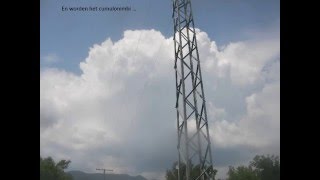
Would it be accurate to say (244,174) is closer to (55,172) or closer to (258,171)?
(258,171)

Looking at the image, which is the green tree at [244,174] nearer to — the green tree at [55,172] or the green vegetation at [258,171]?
the green vegetation at [258,171]

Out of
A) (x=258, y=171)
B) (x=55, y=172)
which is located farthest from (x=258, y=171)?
(x=55, y=172)

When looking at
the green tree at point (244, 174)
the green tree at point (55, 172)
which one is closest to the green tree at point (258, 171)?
the green tree at point (244, 174)

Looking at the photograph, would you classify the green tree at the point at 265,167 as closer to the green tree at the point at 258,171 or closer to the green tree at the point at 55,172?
the green tree at the point at 258,171

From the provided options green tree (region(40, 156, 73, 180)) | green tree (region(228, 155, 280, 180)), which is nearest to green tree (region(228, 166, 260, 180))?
green tree (region(228, 155, 280, 180))

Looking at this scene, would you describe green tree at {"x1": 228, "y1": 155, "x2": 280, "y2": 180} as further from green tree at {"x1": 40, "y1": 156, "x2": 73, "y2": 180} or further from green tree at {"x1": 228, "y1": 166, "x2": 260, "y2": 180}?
green tree at {"x1": 40, "y1": 156, "x2": 73, "y2": 180}

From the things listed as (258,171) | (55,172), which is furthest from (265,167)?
(55,172)


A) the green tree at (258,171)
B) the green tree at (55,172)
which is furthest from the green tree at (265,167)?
the green tree at (55,172)

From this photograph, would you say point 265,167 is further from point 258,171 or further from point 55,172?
point 55,172
